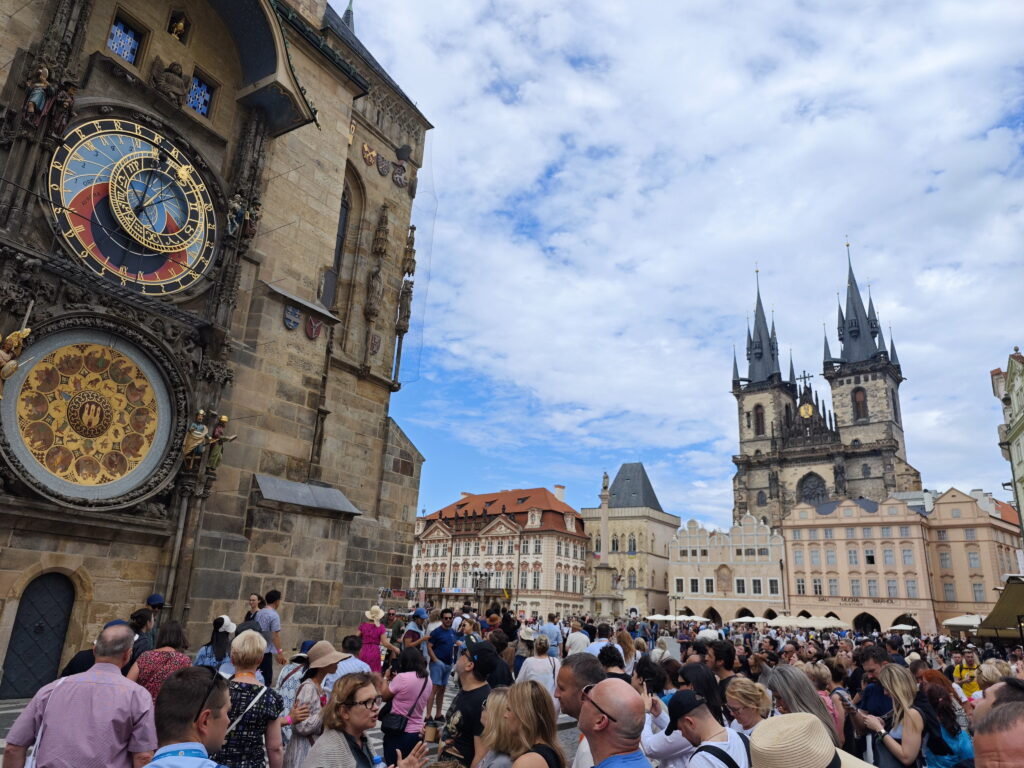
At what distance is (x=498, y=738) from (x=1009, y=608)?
22561 millimetres

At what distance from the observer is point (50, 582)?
822 centimetres

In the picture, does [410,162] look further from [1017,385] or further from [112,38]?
[1017,385]

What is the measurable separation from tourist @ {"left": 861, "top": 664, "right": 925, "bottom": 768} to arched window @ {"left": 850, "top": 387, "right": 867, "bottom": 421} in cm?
8406

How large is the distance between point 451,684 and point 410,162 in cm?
1413

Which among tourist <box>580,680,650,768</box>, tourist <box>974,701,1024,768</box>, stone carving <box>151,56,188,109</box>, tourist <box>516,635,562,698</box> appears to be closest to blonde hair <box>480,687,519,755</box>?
tourist <box>580,680,650,768</box>

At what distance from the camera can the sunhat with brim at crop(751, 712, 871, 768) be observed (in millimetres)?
2205

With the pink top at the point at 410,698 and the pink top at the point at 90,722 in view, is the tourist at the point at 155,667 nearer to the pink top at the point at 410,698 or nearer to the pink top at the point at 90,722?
the pink top at the point at 90,722

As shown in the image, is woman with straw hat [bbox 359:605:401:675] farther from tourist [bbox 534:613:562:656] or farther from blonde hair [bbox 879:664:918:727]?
blonde hair [bbox 879:664:918:727]

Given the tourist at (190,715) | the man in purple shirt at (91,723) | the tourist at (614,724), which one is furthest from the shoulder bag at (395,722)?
the tourist at (614,724)

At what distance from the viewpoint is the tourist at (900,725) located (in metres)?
4.17

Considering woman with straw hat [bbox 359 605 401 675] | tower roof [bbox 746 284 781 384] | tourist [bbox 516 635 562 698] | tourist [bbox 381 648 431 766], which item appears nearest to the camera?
tourist [bbox 381 648 431 766]

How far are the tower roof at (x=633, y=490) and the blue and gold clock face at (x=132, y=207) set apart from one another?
234 feet

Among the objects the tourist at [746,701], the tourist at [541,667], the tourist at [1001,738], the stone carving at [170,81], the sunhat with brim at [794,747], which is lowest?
the tourist at [541,667]

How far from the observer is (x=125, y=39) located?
1015cm
